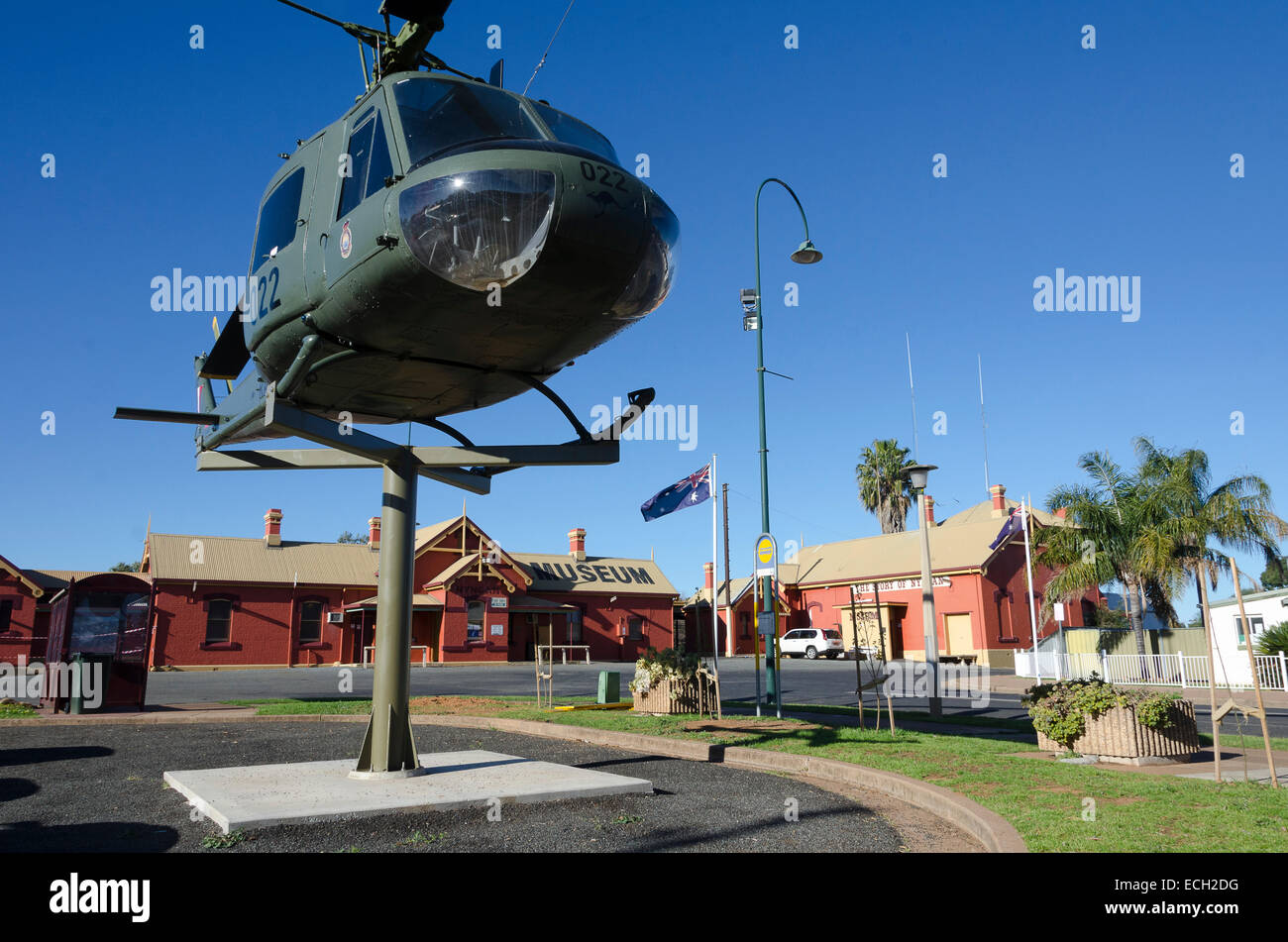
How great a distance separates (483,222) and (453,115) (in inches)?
53.0

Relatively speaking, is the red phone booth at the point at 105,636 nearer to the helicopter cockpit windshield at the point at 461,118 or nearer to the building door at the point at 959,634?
the helicopter cockpit windshield at the point at 461,118

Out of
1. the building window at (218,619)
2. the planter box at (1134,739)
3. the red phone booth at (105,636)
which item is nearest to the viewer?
the planter box at (1134,739)

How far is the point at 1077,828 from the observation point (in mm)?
5637

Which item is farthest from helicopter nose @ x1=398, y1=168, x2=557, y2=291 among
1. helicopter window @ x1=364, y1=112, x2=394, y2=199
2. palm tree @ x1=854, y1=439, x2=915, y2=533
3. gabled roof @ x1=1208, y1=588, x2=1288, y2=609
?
palm tree @ x1=854, y1=439, x2=915, y2=533

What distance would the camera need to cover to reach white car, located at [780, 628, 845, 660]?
46.5m

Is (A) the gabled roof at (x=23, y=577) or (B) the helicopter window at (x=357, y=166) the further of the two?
(A) the gabled roof at (x=23, y=577)

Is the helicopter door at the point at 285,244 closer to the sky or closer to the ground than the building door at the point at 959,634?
closer to the sky

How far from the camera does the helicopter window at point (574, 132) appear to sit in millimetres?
6070

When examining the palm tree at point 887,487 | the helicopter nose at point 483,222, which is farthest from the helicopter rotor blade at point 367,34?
the palm tree at point 887,487

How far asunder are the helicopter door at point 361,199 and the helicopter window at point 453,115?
0.20 m

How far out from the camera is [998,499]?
4881 centimetres

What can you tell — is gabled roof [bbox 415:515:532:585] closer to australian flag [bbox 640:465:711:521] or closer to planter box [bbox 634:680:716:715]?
australian flag [bbox 640:465:711:521]

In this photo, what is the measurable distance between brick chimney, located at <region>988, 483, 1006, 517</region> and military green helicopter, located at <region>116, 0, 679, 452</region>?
149 feet
